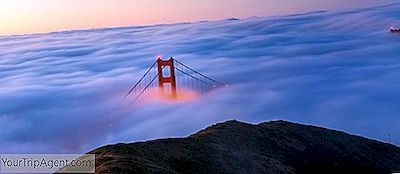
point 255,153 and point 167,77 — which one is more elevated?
point 167,77

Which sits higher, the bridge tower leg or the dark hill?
the bridge tower leg

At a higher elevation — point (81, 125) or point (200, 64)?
point (200, 64)

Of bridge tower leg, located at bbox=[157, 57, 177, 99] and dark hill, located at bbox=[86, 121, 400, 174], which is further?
bridge tower leg, located at bbox=[157, 57, 177, 99]

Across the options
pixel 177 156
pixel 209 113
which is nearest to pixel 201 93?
pixel 209 113

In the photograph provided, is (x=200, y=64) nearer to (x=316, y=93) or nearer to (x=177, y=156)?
(x=316, y=93)

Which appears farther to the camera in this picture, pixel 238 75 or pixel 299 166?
pixel 238 75

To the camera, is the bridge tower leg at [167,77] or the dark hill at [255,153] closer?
the dark hill at [255,153]

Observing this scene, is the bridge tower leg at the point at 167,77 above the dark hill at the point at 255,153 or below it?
above

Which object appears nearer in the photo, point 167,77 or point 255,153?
point 255,153
